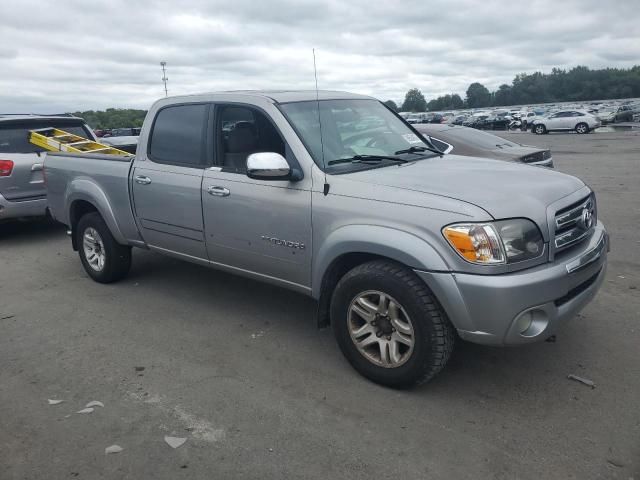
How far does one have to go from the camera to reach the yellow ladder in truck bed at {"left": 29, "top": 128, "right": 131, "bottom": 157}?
7.05m

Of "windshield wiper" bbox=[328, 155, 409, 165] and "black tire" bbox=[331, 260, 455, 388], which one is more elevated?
"windshield wiper" bbox=[328, 155, 409, 165]

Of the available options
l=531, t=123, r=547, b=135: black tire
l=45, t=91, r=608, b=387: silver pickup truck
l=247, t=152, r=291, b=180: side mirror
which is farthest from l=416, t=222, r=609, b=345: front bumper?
l=531, t=123, r=547, b=135: black tire

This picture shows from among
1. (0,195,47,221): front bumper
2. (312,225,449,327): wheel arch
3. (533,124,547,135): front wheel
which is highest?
(312,225,449,327): wheel arch

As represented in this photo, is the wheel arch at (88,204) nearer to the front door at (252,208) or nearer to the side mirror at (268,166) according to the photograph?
the front door at (252,208)

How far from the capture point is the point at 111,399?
11.7ft

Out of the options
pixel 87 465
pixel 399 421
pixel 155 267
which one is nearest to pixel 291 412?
pixel 399 421

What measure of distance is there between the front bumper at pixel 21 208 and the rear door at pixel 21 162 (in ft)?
0.19

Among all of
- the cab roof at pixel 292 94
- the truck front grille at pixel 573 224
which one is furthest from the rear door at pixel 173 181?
the truck front grille at pixel 573 224

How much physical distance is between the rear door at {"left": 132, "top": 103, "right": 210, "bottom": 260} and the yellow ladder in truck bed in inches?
72.8

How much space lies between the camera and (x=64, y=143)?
24.0 ft

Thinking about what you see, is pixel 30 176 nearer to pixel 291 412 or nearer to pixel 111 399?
pixel 111 399

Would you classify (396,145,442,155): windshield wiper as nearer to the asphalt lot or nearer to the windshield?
the windshield

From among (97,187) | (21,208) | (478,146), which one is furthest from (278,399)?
(478,146)

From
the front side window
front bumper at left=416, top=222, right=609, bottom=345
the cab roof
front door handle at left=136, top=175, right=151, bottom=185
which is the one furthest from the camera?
front door handle at left=136, top=175, right=151, bottom=185
